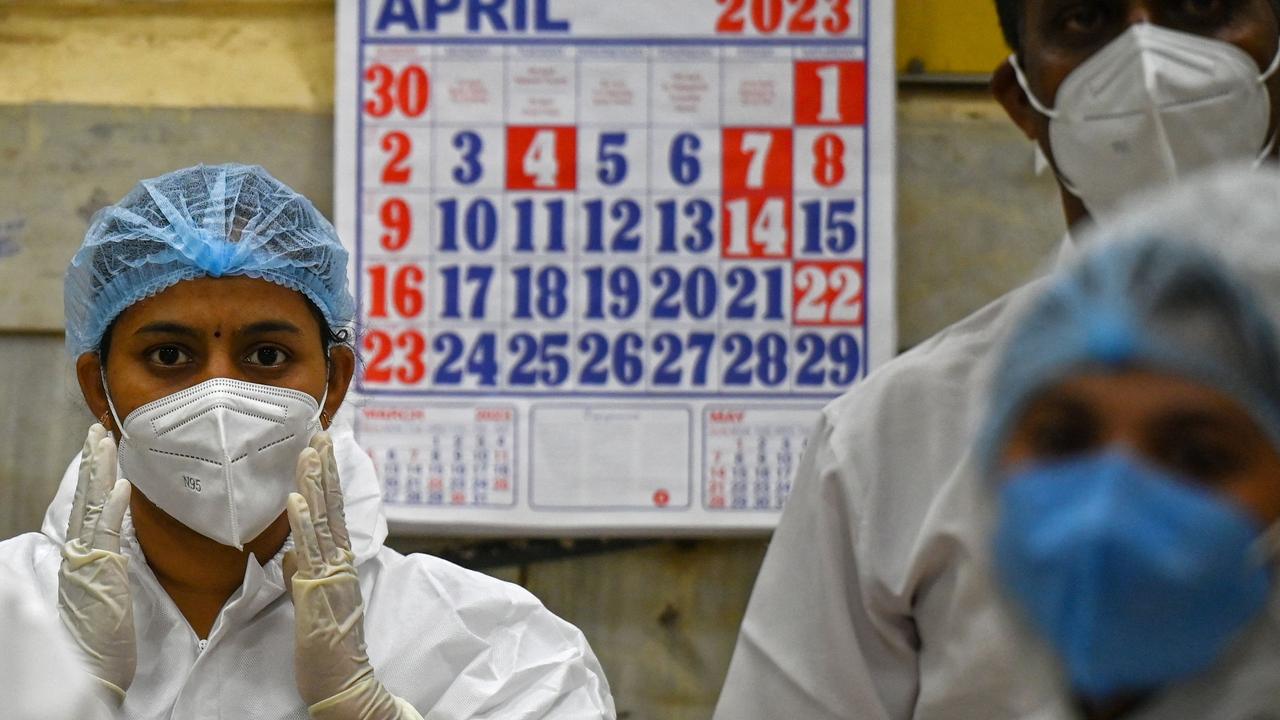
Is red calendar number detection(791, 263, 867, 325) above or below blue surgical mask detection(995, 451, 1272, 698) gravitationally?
above

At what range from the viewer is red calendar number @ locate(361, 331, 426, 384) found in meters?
2.49

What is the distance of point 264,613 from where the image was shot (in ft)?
5.27

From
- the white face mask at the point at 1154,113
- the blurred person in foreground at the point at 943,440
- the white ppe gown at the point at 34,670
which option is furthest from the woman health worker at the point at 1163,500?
the white face mask at the point at 1154,113

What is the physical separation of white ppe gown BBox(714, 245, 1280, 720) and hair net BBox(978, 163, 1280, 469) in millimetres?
532

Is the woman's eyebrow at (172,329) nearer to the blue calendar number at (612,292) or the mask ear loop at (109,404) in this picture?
the mask ear loop at (109,404)

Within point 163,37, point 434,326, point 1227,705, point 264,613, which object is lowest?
point 264,613

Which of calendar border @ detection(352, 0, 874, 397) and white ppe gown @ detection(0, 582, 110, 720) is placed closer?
white ppe gown @ detection(0, 582, 110, 720)

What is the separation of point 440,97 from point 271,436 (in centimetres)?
111

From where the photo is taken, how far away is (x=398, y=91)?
8.25ft

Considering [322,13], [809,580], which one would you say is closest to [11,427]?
[322,13]

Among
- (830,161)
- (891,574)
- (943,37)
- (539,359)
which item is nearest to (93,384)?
(891,574)

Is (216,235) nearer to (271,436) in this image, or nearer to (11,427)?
(271,436)

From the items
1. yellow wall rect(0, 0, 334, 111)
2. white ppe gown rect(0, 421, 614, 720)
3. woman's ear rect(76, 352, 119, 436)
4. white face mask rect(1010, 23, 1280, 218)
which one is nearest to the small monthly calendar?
yellow wall rect(0, 0, 334, 111)

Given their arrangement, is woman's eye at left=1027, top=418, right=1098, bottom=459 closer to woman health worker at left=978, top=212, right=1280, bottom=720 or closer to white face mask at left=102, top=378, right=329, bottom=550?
woman health worker at left=978, top=212, right=1280, bottom=720
